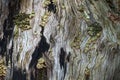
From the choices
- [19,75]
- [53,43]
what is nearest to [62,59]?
[53,43]

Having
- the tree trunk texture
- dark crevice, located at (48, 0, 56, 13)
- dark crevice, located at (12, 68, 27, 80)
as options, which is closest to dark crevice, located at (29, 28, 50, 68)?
the tree trunk texture

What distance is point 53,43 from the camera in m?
3.53

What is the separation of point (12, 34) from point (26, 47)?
0.80 ft

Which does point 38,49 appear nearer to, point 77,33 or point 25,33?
point 25,33

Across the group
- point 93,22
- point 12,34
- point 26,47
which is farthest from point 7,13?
point 93,22

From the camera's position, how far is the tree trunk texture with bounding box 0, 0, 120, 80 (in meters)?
3.49

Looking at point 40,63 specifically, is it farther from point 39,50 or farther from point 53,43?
point 53,43

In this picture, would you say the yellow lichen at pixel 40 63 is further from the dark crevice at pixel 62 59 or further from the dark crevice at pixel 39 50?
the dark crevice at pixel 62 59

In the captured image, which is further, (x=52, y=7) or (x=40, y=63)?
(x=52, y=7)

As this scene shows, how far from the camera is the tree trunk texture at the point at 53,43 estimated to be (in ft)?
11.5

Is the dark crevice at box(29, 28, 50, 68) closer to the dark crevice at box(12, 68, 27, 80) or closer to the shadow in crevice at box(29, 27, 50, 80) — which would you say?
the shadow in crevice at box(29, 27, 50, 80)

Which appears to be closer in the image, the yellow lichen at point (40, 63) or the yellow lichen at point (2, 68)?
the yellow lichen at point (40, 63)

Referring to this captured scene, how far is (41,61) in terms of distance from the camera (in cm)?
345

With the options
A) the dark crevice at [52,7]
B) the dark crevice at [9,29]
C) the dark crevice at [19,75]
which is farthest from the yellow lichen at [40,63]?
the dark crevice at [52,7]
